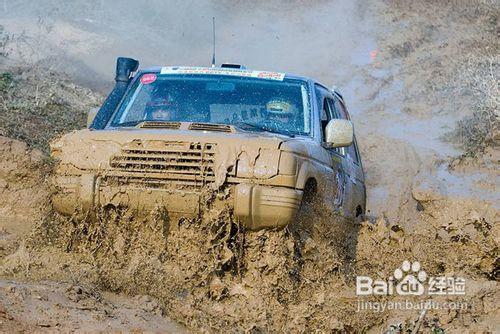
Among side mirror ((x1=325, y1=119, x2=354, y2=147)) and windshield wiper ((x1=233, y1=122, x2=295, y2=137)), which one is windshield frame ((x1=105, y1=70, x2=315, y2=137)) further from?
side mirror ((x1=325, y1=119, x2=354, y2=147))

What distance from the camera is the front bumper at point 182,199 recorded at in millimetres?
5816

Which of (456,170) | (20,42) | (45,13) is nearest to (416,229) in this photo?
(456,170)

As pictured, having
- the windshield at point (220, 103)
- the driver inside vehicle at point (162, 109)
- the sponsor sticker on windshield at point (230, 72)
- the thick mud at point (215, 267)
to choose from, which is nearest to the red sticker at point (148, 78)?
the windshield at point (220, 103)

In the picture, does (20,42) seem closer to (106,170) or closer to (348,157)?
(348,157)

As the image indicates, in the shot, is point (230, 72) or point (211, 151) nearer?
point (211, 151)

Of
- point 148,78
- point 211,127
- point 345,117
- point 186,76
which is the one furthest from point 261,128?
point 345,117

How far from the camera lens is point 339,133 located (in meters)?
6.92

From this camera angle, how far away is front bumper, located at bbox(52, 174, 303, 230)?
19.1 ft

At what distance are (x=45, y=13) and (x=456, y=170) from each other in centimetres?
1270

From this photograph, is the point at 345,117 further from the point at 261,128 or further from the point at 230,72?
the point at 261,128

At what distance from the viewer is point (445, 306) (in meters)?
5.97

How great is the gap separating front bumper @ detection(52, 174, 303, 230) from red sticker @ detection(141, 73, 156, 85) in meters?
1.71

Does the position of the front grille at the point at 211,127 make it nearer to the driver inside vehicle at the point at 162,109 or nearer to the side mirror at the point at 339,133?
the driver inside vehicle at the point at 162,109

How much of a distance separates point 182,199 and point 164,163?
285mm
